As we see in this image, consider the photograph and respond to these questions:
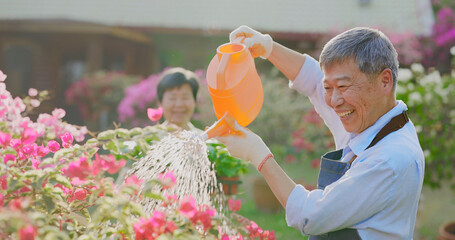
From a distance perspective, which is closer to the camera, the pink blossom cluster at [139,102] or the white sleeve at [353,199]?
the white sleeve at [353,199]

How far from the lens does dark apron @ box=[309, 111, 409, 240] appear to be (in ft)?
4.79

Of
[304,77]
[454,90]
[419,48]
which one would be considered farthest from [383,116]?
[419,48]

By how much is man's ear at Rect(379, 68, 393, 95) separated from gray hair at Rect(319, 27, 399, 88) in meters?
0.01

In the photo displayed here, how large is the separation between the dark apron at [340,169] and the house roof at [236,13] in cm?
994

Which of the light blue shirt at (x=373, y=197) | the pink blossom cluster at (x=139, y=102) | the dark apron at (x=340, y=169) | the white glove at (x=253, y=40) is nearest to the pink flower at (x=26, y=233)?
the light blue shirt at (x=373, y=197)

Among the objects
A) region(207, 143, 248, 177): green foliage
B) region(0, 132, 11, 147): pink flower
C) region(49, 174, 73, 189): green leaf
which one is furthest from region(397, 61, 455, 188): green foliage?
region(0, 132, 11, 147): pink flower

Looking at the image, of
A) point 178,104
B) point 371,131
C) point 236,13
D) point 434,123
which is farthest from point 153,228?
point 236,13

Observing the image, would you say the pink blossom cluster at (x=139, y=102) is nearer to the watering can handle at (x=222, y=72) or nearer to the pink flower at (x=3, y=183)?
the watering can handle at (x=222, y=72)

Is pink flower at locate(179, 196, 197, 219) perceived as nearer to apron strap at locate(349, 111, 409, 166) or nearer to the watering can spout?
the watering can spout

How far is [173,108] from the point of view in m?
3.35

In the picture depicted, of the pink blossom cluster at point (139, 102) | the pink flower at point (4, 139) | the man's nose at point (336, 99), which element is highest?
the man's nose at point (336, 99)

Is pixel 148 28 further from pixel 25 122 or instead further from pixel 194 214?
pixel 194 214

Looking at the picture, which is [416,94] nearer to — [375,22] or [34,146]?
[34,146]

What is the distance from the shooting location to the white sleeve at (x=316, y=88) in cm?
196
